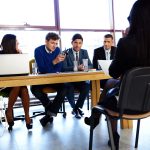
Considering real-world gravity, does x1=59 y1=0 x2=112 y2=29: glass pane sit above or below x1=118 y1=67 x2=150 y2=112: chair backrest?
above

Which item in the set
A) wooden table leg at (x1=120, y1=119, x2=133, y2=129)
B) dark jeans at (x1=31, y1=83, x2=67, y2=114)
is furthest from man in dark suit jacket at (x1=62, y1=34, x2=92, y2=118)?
wooden table leg at (x1=120, y1=119, x2=133, y2=129)

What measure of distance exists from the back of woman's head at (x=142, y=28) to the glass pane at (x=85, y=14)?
326 centimetres

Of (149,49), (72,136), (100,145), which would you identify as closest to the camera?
(149,49)

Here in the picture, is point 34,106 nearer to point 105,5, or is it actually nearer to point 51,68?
point 51,68

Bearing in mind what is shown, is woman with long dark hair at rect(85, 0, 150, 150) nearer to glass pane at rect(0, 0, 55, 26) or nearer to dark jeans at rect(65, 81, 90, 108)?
dark jeans at rect(65, 81, 90, 108)

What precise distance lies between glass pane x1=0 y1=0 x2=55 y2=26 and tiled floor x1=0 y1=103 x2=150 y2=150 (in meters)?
2.14

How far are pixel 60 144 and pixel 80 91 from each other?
1217 millimetres

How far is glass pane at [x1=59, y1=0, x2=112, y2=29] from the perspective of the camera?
185 inches

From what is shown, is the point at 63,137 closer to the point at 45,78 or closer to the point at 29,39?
the point at 45,78

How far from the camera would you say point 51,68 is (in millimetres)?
3158

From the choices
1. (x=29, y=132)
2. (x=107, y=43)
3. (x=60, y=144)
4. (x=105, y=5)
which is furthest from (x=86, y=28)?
(x=60, y=144)

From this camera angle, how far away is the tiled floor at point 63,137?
2107 millimetres

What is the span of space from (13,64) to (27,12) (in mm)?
2573

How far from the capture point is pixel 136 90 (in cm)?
146
